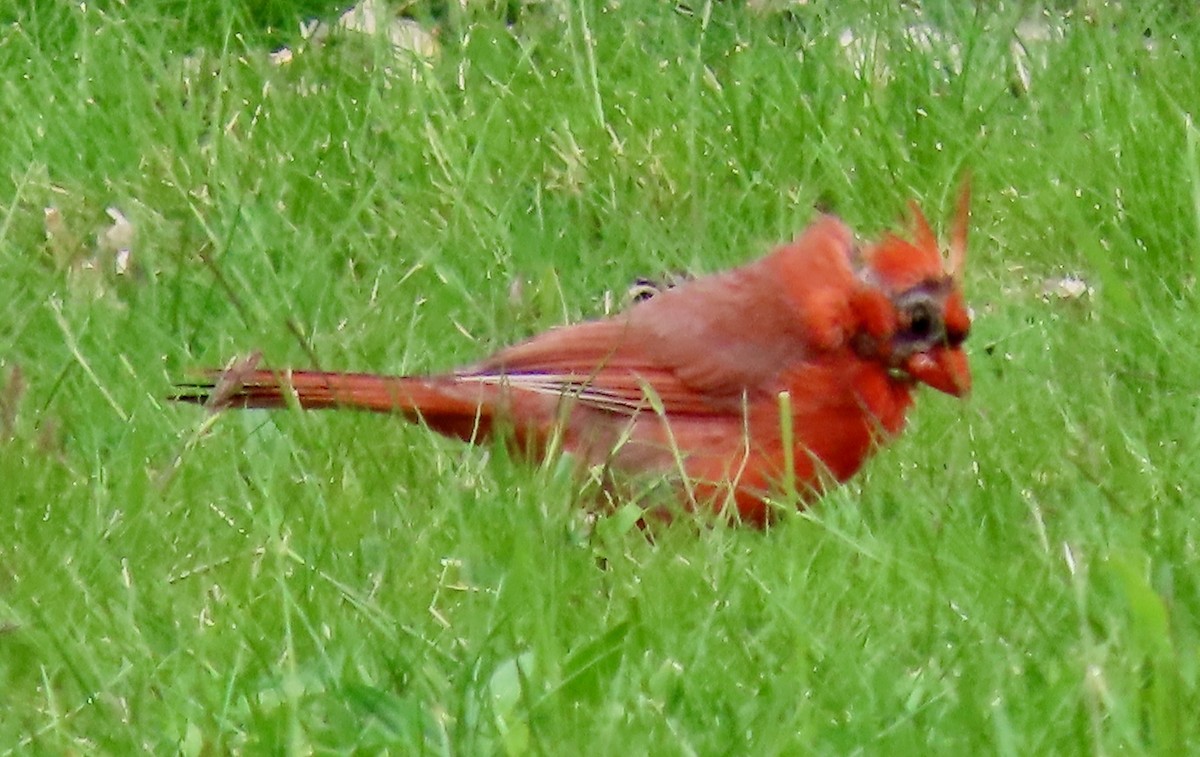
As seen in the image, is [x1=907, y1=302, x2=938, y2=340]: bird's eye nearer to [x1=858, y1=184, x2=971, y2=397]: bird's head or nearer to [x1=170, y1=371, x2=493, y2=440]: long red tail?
[x1=858, y1=184, x2=971, y2=397]: bird's head

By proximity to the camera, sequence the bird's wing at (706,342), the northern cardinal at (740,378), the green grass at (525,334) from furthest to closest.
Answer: the bird's wing at (706,342) → the northern cardinal at (740,378) → the green grass at (525,334)

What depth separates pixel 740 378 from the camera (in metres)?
3.95

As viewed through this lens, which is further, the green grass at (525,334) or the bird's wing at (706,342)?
the bird's wing at (706,342)

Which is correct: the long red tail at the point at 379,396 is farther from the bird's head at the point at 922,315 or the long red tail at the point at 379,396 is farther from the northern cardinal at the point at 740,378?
the bird's head at the point at 922,315

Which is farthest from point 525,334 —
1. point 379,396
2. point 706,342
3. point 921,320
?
point 921,320

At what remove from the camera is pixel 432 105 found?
5281mm

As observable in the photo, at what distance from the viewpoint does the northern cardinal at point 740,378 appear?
375 cm

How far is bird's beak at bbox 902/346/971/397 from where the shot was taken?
3.83 metres

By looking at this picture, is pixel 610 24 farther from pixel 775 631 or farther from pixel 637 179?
pixel 775 631

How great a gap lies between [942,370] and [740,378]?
0.33 metres

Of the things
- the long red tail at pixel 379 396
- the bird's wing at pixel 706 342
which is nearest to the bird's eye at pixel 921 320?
the bird's wing at pixel 706 342

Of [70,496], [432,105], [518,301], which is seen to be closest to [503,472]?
[70,496]

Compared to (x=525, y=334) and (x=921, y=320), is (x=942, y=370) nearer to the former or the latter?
(x=921, y=320)

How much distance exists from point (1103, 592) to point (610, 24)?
3.04 metres
